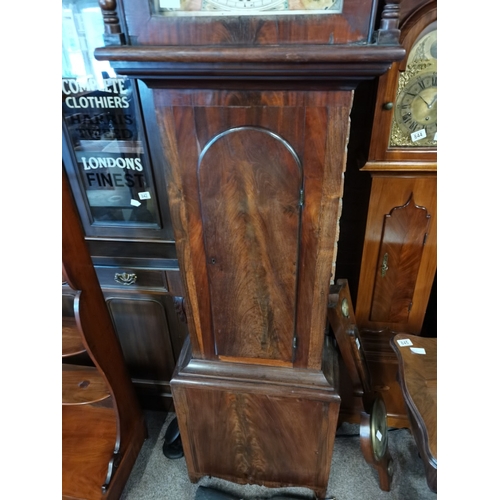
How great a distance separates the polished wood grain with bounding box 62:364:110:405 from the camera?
1.22 m

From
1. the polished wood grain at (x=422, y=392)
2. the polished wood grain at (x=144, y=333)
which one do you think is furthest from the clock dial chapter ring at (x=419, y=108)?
the polished wood grain at (x=144, y=333)

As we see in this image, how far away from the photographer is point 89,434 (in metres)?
1.38

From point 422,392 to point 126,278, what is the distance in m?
0.93

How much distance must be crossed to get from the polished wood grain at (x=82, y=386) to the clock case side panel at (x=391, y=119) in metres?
1.05

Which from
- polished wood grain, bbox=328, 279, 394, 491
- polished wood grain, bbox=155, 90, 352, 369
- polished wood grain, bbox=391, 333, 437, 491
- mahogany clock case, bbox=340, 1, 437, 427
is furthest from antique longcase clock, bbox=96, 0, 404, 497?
mahogany clock case, bbox=340, 1, 437, 427

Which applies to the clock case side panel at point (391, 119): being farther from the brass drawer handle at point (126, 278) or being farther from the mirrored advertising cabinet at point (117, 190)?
Answer: the brass drawer handle at point (126, 278)

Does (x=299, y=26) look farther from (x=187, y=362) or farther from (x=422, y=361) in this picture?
(x=422, y=361)

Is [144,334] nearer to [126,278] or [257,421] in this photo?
[126,278]

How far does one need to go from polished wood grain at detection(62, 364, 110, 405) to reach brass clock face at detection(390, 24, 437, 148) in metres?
1.14

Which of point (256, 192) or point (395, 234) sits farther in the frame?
point (395, 234)

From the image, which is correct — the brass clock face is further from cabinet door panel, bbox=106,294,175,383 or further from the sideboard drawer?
cabinet door panel, bbox=106,294,175,383

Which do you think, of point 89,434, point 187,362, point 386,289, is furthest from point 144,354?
point 386,289

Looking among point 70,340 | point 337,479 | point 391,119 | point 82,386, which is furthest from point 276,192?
point 337,479

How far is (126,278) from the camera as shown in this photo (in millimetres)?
1241
